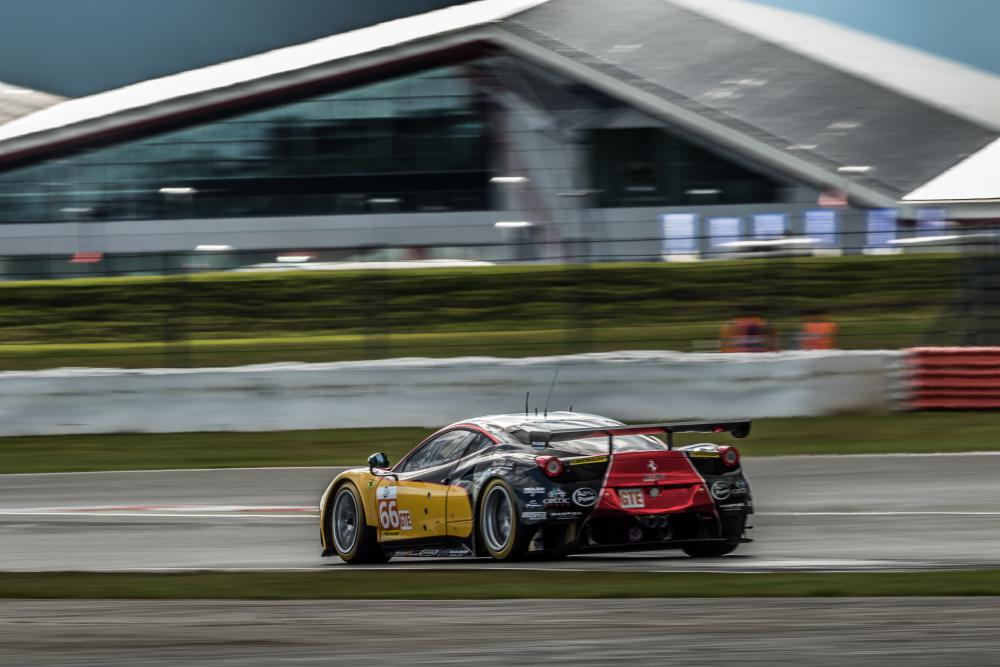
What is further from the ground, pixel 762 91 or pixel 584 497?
pixel 762 91

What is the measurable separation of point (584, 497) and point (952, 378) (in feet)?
34.5

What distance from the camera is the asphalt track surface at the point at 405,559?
9.19 m

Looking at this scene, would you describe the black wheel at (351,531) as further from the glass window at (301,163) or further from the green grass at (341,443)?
the glass window at (301,163)

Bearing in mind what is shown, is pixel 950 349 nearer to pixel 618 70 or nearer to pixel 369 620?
pixel 369 620

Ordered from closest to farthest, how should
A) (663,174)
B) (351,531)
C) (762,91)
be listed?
(351,531) → (663,174) → (762,91)

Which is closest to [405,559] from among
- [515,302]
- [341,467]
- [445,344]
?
[341,467]

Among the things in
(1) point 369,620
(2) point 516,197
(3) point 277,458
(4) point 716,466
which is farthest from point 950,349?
(2) point 516,197

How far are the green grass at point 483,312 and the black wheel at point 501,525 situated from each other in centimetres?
1028

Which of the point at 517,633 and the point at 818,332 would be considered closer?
the point at 517,633

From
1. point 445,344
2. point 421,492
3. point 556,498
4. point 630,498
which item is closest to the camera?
point 556,498

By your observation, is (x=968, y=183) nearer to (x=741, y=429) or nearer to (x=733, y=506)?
(x=741, y=429)

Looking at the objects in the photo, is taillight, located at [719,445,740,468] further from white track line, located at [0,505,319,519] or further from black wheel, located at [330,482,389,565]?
white track line, located at [0,505,319,519]

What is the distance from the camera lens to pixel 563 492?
8.66 m

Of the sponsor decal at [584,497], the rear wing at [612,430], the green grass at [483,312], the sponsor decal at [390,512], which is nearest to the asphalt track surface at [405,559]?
the sponsor decal at [390,512]
